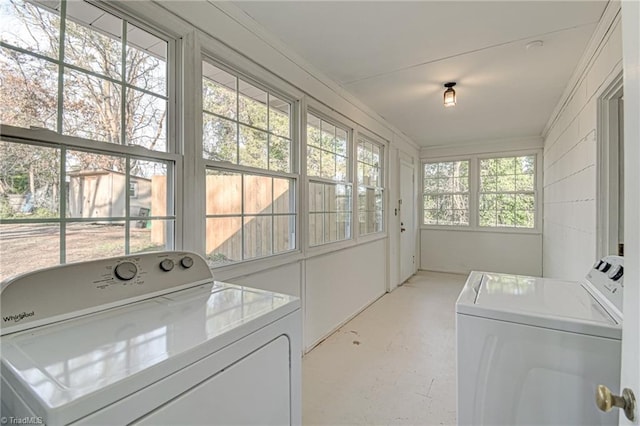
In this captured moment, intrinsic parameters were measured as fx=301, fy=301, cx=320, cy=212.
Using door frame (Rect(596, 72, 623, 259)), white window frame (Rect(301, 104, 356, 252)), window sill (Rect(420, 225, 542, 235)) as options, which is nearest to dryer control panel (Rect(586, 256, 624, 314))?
door frame (Rect(596, 72, 623, 259))

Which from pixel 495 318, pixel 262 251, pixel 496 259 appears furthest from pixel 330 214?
pixel 496 259

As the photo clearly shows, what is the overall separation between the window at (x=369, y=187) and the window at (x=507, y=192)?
2.36m

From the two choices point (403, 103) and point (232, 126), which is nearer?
point (232, 126)

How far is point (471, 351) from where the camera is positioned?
1254 millimetres

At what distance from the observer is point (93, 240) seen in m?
1.28

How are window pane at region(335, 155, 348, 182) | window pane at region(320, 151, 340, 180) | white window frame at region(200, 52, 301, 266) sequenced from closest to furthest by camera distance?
white window frame at region(200, 52, 301, 266) < window pane at region(320, 151, 340, 180) < window pane at region(335, 155, 348, 182)

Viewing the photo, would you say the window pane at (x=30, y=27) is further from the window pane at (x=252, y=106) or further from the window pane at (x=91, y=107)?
the window pane at (x=252, y=106)

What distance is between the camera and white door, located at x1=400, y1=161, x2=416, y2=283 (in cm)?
477

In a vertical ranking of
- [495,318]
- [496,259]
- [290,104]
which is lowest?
[496,259]

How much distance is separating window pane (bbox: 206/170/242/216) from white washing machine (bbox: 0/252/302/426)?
54 centimetres

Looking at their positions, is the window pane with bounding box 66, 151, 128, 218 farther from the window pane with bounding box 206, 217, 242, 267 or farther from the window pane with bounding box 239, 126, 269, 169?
the window pane with bounding box 239, 126, 269, 169

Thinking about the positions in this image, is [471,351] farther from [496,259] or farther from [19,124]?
[496,259]

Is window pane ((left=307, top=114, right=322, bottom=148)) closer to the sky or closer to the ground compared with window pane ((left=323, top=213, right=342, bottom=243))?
closer to the sky

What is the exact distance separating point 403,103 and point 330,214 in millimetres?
1572
